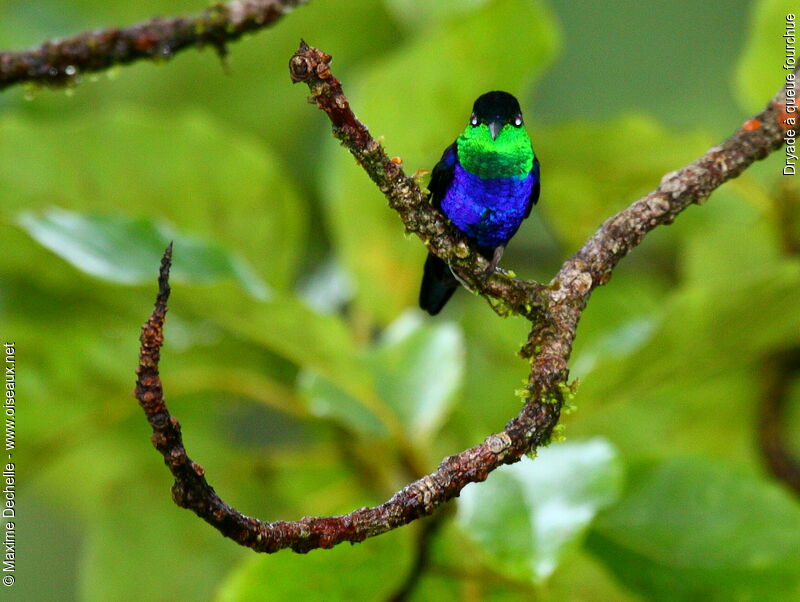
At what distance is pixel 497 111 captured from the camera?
3.32 ft

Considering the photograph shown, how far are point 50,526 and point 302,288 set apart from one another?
1.15 metres

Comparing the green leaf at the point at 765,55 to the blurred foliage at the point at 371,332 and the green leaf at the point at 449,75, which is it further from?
the green leaf at the point at 449,75

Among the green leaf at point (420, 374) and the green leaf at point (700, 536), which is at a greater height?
the green leaf at point (420, 374)

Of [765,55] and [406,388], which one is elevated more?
[765,55]

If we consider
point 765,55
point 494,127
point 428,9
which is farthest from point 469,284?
point 428,9

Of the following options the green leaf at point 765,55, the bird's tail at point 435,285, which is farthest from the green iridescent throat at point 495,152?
the green leaf at point 765,55

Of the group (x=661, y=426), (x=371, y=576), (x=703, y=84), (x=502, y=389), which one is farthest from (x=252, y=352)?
(x=703, y=84)

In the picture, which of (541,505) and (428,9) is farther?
(428,9)

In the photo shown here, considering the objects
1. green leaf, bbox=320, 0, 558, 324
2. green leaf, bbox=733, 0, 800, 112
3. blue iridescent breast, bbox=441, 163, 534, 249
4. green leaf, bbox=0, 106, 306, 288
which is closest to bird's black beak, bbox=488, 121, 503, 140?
blue iridescent breast, bbox=441, 163, 534, 249

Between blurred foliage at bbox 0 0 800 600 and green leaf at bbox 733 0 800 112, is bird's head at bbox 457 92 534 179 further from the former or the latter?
green leaf at bbox 733 0 800 112

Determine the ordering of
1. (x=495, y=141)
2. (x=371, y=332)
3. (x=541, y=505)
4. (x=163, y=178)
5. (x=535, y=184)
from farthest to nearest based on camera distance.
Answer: (x=371, y=332) < (x=163, y=178) < (x=541, y=505) < (x=535, y=184) < (x=495, y=141)

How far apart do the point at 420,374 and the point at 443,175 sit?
19.1 inches

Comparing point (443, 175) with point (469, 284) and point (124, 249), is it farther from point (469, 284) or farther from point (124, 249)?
point (124, 249)

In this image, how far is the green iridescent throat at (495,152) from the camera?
1070 mm
